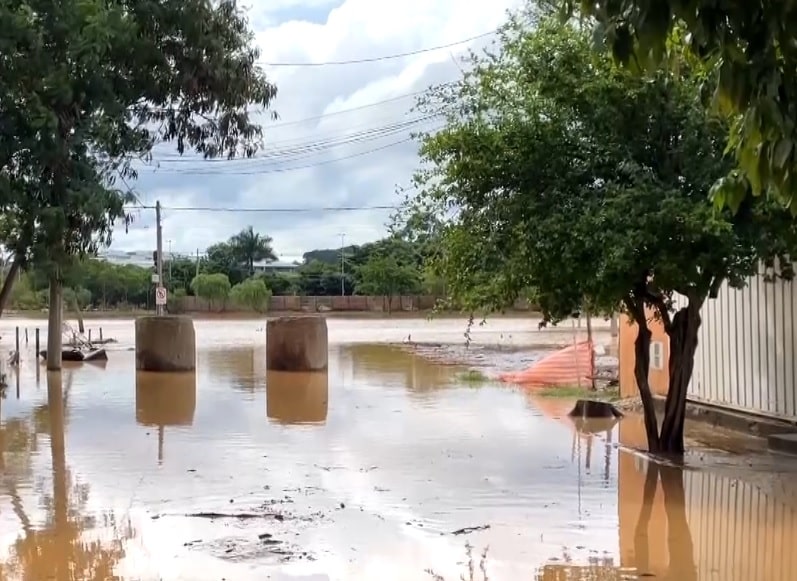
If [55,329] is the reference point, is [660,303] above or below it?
above

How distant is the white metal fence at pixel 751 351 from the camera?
1424 centimetres

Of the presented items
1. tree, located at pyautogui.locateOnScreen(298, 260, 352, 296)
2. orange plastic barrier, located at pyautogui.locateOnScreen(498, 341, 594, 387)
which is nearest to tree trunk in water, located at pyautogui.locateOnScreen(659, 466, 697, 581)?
orange plastic barrier, located at pyautogui.locateOnScreen(498, 341, 594, 387)

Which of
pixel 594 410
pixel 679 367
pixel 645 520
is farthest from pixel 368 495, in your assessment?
pixel 594 410

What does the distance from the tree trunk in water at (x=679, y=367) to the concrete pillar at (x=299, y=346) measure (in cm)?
1424

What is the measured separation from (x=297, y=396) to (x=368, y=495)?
1043cm

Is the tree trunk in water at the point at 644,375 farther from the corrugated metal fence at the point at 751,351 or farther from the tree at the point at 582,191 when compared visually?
the corrugated metal fence at the point at 751,351

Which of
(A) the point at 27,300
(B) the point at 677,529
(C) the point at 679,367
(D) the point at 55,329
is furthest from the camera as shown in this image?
(A) the point at 27,300

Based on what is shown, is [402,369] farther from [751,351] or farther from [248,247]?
[248,247]

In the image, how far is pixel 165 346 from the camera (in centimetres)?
2720

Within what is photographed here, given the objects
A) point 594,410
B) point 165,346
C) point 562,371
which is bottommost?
point 594,410

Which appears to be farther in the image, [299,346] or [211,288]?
[211,288]

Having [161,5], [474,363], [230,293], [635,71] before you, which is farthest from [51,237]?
[230,293]

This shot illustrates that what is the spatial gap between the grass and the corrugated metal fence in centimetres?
347

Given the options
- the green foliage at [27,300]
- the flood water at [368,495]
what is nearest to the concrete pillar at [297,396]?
the flood water at [368,495]
